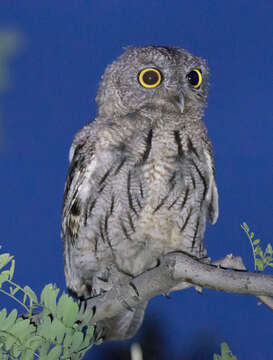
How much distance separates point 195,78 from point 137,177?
1.19 feet

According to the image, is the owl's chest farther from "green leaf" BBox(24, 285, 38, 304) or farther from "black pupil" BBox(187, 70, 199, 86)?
"green leaf" BBox(24, 285, 38, 304)

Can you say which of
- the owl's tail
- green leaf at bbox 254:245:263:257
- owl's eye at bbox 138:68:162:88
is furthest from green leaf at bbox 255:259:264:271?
owl's eye at bbox 138:68:162:88

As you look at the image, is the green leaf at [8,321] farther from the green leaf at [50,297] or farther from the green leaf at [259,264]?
the green leaf at [259,264]

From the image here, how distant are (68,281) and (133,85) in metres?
0.61

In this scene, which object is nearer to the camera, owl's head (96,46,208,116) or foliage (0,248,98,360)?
foliage (0,248,98,360)

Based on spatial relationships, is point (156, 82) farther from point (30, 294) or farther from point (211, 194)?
point (30, 294)

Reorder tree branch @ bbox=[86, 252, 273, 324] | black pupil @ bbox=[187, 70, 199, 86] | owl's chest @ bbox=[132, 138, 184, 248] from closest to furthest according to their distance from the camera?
1. tree branch @ bbox=[86, 252, 273, 324]
2. owl's chest @ bbox=[132, 138, 184, 248]
3. black pupil @ bbox=[187, 70, 199, 86]

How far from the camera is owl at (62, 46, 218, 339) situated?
4.11 feet

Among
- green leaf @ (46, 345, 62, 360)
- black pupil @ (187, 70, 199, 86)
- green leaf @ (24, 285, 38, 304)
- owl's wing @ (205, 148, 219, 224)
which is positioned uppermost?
black pupil @ (187, 70, 199, 86)

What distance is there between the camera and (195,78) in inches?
53.9

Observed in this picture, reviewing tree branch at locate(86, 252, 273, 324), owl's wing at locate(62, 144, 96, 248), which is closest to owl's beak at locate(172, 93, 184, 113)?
owl's wing at locate(62, 144, 96, 248)

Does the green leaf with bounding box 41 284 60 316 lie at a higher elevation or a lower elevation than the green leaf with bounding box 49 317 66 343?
higher

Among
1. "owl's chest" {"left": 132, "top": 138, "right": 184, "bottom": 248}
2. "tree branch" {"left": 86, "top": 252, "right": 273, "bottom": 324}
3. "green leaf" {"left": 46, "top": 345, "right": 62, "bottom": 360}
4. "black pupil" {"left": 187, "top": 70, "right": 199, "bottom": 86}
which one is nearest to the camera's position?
"green leaf" {"left": 46, "top": 345, "right": 62, "bottom": 360}

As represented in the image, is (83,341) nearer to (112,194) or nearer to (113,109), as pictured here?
(112,194)
